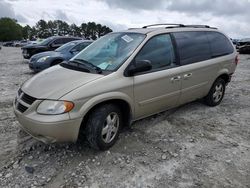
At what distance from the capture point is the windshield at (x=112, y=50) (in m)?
3.66

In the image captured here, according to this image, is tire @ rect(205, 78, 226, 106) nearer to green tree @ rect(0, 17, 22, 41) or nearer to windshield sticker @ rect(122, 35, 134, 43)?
windshield sticker @ rect(122, 35, 134, 43)

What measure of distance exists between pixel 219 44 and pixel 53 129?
4.02 metres

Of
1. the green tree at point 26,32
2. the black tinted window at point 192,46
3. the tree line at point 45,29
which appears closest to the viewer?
the black tinted window at point 192,46

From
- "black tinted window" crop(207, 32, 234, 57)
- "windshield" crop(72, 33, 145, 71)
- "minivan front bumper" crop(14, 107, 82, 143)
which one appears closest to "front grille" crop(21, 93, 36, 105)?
"minivan front bumper" crop(14, 107, 82, 143)

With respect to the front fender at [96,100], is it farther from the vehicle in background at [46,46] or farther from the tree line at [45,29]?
the tree line at [45,29]

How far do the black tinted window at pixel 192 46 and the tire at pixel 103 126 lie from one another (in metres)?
1.65

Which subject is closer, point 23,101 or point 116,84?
point 23,101

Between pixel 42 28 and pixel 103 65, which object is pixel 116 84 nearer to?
pixel 103 65

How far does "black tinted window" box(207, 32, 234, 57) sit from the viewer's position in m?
5.13

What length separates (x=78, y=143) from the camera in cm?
373

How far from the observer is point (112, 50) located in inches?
156

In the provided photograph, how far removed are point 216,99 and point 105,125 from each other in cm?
317

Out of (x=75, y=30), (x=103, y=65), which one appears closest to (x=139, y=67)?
(x=103, y=65)

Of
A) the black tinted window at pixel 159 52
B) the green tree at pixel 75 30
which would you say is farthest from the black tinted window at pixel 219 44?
the green tree at pixel 75 30
